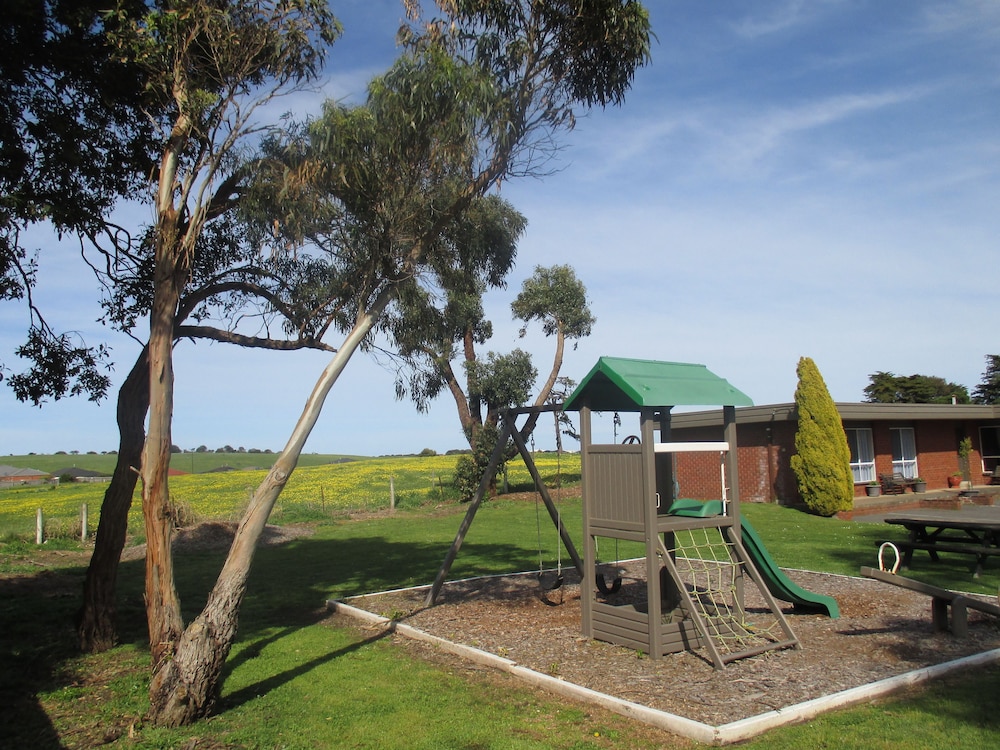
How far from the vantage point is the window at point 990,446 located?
3064 centimetres

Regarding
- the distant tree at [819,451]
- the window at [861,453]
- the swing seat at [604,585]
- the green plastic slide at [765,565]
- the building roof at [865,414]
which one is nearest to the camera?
the green plastic slide at [765,565]

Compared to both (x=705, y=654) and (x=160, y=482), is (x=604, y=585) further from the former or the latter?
(x=160, y=482)

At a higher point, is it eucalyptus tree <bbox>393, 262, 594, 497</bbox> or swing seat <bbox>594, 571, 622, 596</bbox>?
eucalyptus tree <bbox>393, 262, 594, 497</bbox>

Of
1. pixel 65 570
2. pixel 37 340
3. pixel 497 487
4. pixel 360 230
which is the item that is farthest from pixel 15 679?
pixel 497 487

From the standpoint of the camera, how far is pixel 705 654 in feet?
25.7

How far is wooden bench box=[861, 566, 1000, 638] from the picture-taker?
7.97m

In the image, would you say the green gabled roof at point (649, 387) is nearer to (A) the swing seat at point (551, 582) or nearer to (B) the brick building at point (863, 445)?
(A) the swing seat at point (551, 582)


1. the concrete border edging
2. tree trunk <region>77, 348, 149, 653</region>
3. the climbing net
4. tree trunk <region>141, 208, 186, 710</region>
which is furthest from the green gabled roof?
tree trunk <region>77, 348, 149, 653</region>

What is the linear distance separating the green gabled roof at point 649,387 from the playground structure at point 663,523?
0.05ft

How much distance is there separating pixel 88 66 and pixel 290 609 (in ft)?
25.0

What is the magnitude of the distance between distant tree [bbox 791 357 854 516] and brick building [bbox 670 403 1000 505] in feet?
2.81

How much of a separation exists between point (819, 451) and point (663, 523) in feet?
54.1

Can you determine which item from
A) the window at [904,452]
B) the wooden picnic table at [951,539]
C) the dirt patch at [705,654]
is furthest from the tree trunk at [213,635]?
the window at [904,452]

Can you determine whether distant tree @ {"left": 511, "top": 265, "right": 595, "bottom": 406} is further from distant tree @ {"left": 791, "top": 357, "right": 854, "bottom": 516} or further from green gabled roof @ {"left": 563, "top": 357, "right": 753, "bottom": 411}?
green gabled roof @ {"left": 563, "top": 357, "right": 753, "bottom": 411}
